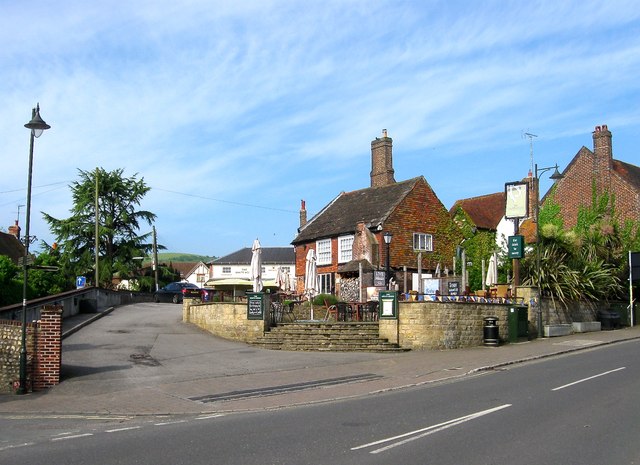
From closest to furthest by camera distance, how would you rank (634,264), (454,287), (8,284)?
(8,284) < (454,287) < (634,264)

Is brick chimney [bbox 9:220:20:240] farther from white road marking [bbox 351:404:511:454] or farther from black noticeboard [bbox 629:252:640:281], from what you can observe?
white road marking [bbox 351:404:511:454]

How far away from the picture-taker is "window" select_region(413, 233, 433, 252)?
1496 inches

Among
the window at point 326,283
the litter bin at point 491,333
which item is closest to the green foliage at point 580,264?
the litter bin at point 491,333

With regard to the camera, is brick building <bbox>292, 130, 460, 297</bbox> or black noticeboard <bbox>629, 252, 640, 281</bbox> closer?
black noticeboard <bbox>629, 252, 640, 281</bbox>

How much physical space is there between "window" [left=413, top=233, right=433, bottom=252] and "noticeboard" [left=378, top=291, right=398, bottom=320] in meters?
16.0

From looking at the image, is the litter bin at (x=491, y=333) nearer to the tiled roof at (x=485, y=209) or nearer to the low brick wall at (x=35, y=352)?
the low brick wall at (x=35, y=352)

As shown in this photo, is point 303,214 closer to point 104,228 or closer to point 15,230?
point 104,228

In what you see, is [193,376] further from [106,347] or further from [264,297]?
[264,297]

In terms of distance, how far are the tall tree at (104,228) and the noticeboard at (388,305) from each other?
33.6 meters

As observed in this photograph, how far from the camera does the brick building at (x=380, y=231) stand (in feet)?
119

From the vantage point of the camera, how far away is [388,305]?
22094mm

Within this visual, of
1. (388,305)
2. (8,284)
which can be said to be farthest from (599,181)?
(8,284)

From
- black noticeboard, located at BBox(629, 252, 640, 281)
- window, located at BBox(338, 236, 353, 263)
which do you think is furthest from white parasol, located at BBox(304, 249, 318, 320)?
black noticeboard, located at BBox(629, 252, 640, 281)

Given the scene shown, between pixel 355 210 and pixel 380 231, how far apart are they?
4170 millimetres
